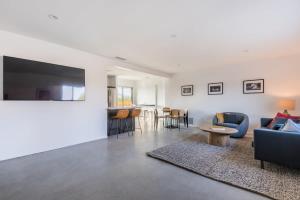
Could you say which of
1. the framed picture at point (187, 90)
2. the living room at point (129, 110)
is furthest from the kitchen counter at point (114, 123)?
the framed picture at point (187, 90)

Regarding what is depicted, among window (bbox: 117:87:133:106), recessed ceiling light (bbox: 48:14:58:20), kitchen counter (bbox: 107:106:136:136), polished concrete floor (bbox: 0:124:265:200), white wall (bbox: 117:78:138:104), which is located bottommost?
polished concrete floor (bbox: 0:124:265:200)

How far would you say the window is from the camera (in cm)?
1049

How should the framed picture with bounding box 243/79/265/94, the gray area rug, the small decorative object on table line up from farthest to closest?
the framed picture with bounding box 243/79/265/94
the small decorative object on table
the gray area rug

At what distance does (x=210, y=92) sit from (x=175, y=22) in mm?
4438

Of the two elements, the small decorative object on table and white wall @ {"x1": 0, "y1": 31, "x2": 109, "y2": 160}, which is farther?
the small decorative object on table

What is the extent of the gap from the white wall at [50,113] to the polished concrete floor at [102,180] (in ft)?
1.30

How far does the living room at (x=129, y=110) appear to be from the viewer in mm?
2199

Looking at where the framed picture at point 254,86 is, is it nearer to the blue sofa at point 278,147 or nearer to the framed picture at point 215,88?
the framed picture at point 215,88

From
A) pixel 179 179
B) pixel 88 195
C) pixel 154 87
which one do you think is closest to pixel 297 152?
pixel 179 179

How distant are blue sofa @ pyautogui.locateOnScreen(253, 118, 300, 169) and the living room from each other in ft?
0.05

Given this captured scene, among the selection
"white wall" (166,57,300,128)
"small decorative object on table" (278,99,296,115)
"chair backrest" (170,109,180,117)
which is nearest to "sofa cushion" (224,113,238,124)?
"white wall" (166,57,300,128)

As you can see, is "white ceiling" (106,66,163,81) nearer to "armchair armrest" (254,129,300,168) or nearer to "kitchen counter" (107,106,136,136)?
"kitchen counter" (107,106,136,136)

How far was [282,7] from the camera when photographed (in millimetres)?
2277

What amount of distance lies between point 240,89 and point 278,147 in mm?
3725
